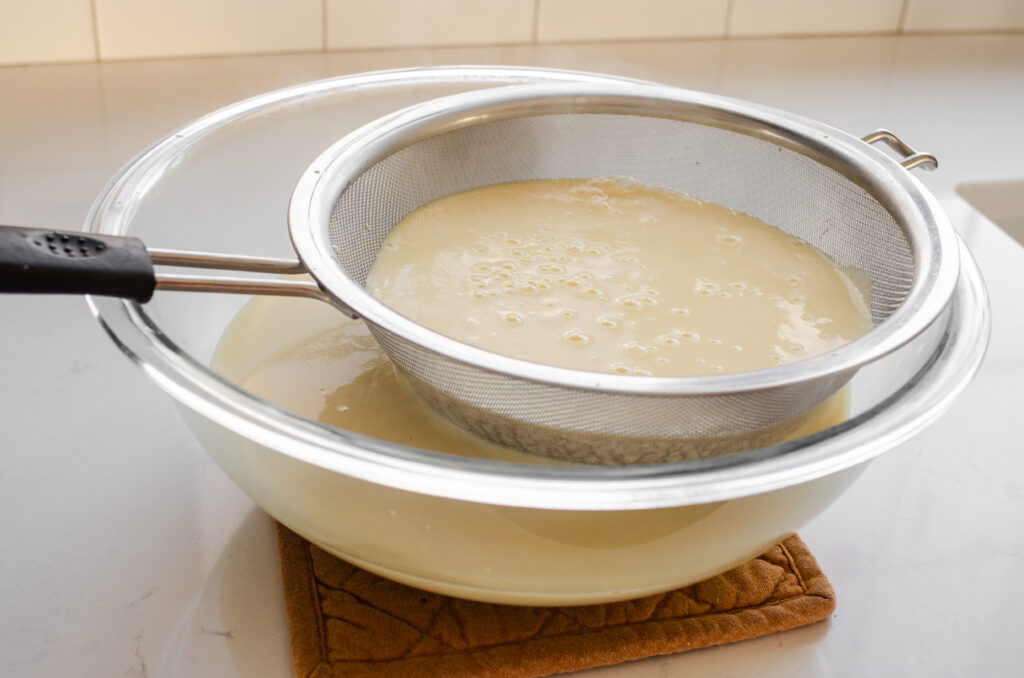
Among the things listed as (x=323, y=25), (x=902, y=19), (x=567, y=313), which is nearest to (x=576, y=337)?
(x=567, y=313)

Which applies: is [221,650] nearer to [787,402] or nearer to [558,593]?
[558,593]

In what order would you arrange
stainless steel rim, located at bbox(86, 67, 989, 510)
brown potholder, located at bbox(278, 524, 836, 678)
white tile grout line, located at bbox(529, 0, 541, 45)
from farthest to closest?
white tile grout line, located at bbox(529, 0, 541, 45), brown potholder, located at bbox(278, 524, 836, 678), stainless steel rim, located at bbox(86, 67, 989, 510)

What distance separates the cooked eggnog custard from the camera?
32.0 inches

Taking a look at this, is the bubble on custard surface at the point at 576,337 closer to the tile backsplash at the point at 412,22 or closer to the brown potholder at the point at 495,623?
the brown potholder at the point at 495,623

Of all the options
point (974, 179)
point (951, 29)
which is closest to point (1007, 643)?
point (974, 179)

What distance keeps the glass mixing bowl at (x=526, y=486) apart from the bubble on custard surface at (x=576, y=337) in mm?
195

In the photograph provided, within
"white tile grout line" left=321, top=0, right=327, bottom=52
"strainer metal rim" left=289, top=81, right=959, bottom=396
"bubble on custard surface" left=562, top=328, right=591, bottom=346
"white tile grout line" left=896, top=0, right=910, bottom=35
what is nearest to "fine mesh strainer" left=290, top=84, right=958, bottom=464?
"strainer metal rim" left=289, top=81, right=959, bottom=396

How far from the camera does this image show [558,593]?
66 centimetres

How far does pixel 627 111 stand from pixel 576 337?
351 mm

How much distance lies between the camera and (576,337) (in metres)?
0.81

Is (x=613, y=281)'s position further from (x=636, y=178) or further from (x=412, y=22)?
(x=412, y=22)

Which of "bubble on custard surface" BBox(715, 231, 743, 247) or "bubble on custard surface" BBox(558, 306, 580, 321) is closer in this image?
"bubble on custard surface" BBox(558, 306, 580, 321)

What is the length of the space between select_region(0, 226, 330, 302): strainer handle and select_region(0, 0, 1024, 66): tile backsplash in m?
1.00

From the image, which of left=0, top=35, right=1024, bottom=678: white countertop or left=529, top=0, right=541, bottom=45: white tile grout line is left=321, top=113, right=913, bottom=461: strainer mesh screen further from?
left=529, top=0, right=541, bottom=45: white tile grout line
